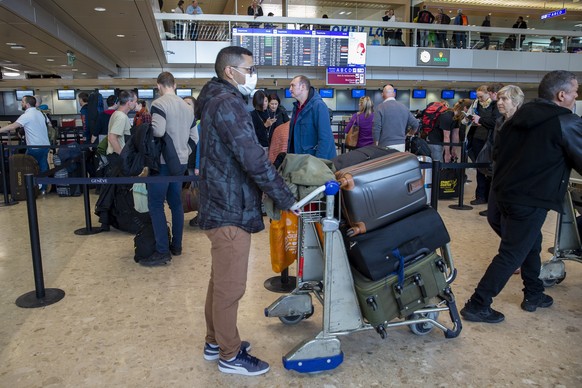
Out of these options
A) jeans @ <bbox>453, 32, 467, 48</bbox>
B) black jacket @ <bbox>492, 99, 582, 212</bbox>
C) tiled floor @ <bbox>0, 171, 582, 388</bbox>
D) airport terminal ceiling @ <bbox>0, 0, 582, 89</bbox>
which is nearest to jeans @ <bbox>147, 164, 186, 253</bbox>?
tiled floor @ <bbox>0, 171, 582, 388</bbox>

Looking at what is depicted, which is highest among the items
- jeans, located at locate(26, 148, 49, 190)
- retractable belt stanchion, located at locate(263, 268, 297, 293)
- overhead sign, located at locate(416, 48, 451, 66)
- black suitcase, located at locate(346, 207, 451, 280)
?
overhead sign, located at locate(416, 48, 451, 66)

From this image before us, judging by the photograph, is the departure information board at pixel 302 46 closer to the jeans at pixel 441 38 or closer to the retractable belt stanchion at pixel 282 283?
the jeans at pixel 441 38

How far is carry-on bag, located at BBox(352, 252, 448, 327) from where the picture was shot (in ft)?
7.52

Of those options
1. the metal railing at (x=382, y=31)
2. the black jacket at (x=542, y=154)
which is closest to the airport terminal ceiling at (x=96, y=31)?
the metal railing at (x=382, y=31)

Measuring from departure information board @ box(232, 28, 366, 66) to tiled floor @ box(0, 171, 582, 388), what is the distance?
9936 millimetres

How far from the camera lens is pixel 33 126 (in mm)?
7180

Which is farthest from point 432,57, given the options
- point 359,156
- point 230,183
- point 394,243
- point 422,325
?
point 230,183

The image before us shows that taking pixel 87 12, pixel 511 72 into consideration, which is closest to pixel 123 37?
pixel 87 12

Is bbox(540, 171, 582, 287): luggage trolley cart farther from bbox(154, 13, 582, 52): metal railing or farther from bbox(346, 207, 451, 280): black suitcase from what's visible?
bbox(154, 13, 582, 52): metal railing

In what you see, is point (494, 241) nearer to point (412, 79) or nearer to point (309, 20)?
point (309, 20)

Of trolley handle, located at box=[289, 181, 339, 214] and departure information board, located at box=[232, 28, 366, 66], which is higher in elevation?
departure information board, located at box=[232, 28, 366, 66]

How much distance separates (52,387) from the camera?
2.20m

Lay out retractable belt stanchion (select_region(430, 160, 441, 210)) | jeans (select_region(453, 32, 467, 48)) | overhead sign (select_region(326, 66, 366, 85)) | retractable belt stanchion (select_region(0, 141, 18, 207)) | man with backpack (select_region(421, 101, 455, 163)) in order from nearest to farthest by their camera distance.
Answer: retractable belt stanchion (select_region(430, 160, 441, 210)), retractable belt stanchion (select_region(0, 141, 18, 207)), man with backpack (select_region(421, 101, 455, 163)), overhead sign (select_region(326, 66, 366, 85)), jeans (select_region(453, 32, 467, 48))

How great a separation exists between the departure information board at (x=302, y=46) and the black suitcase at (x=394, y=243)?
36.4ft
